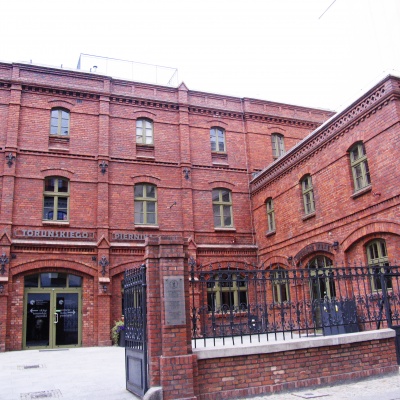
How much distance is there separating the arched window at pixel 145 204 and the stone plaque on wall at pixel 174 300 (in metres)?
12.2

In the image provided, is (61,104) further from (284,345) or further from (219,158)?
(284,345)

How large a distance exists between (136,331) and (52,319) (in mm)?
10500

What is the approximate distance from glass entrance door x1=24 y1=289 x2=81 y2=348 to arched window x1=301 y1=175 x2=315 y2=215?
32.1 ft

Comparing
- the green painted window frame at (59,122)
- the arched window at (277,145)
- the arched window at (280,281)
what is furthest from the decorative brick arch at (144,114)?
the arched window at (280,281)

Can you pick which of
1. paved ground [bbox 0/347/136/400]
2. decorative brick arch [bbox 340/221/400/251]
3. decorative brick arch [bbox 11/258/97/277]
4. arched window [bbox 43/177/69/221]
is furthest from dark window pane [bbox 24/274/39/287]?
decorative brick arch [bbox 340/221/400/251]

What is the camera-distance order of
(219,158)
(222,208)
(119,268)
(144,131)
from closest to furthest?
(119,268) < (144,131) < (222,208) < (219,158)

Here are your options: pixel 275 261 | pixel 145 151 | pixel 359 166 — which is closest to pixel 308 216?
pixel 359 166

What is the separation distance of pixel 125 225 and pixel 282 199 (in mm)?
6827

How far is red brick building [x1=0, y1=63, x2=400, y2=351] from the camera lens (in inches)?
590

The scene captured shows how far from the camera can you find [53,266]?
17266 millimetres

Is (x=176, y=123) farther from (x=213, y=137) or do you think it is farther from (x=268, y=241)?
(x=268, y=241)

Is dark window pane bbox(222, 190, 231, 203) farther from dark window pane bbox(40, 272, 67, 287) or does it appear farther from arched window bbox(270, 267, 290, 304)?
dark window pane bbox(40, 272, 67, 287)

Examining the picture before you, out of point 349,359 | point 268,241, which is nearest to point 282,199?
point 268,241

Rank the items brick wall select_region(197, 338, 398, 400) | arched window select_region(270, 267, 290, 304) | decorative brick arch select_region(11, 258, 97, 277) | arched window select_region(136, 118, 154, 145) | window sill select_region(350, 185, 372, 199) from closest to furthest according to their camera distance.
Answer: brick wall select_region(197, 338, 398, 400), arched window select_region(270, 267, 290, 304), window sill select_region(350, 185, 372, 199), decorative brick arch select_region(11, 258, 97, 277), arched window select_region(136, 118, 154, 145)
